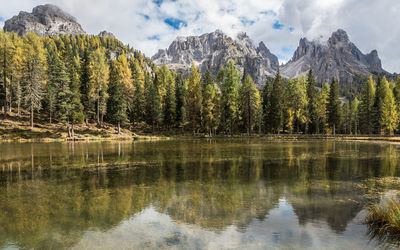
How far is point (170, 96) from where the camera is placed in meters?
76.8

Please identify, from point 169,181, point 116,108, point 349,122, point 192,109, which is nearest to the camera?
point 169,181

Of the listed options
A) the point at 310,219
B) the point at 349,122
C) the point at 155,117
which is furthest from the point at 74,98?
the point at 349,122

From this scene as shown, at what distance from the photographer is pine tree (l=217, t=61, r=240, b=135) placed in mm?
67438

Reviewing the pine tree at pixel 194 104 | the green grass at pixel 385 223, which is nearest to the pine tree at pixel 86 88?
the pine tree at pixel 194 104

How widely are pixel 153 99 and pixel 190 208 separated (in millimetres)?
64589

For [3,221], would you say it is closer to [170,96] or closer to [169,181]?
[169,181]

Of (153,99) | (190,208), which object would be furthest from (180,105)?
(190,208)

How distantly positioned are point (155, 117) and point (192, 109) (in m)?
11.4

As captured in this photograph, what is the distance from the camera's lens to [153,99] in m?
72.3

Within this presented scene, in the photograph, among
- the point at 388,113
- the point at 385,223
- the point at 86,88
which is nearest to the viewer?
the point at 385,223

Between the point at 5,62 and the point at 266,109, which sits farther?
the point at 266,109

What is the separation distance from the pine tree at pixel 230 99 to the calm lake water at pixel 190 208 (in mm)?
49872

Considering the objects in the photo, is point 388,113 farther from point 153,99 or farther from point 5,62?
point 5,62

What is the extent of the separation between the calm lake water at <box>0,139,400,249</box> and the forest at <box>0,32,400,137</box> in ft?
138
